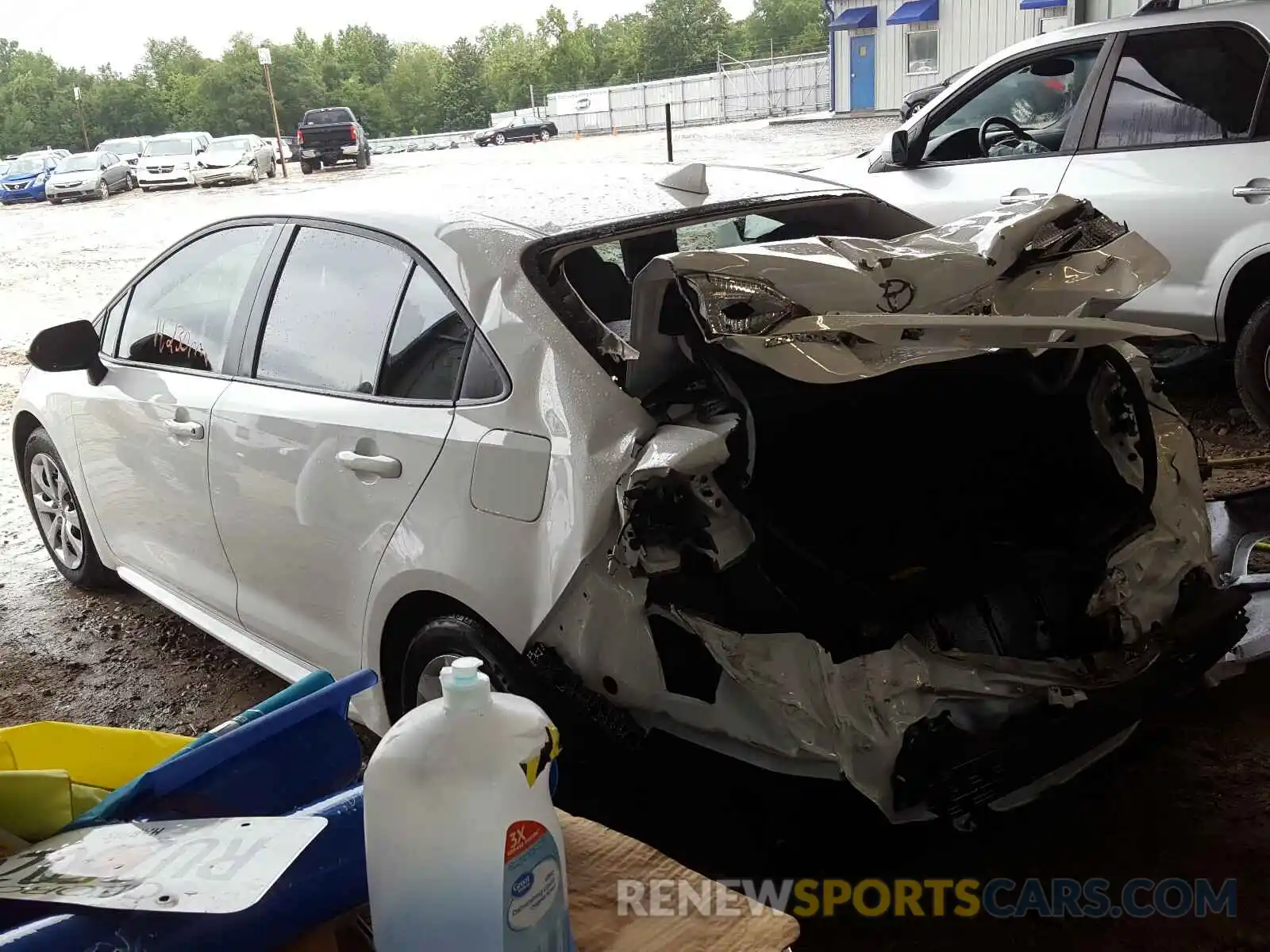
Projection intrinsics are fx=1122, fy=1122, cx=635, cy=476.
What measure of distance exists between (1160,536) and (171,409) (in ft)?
8.90

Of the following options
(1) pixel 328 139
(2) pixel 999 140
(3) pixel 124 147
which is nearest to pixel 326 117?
(1) pixel 328 139

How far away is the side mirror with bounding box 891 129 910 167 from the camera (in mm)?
5754

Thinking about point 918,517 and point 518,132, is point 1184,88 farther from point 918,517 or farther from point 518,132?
point 518,132

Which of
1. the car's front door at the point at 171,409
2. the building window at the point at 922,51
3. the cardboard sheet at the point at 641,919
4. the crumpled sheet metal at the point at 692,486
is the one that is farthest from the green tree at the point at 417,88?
the cardboard sheet at the point at 641,919

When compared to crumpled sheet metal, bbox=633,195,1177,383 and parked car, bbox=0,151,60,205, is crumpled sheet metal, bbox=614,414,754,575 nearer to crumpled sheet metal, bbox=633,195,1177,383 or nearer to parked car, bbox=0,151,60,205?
crumpled sheet metal, bbox=633,195,1177,383

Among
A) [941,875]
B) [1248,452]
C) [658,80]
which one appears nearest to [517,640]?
[941,875]

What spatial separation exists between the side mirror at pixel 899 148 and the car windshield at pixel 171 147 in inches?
968

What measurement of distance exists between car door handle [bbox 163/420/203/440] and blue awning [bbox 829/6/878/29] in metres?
25.9

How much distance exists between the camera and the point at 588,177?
317 centimetres

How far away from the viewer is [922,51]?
25.6 m

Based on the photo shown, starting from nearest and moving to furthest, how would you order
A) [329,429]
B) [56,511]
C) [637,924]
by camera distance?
[637,924], [329,429], [56,511]

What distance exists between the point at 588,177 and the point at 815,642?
163cm

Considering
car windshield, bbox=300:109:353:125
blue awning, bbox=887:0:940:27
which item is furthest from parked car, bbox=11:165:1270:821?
car windshield, bbox=300:109:353:125

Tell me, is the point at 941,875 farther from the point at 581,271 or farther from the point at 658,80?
the point at 658,80
